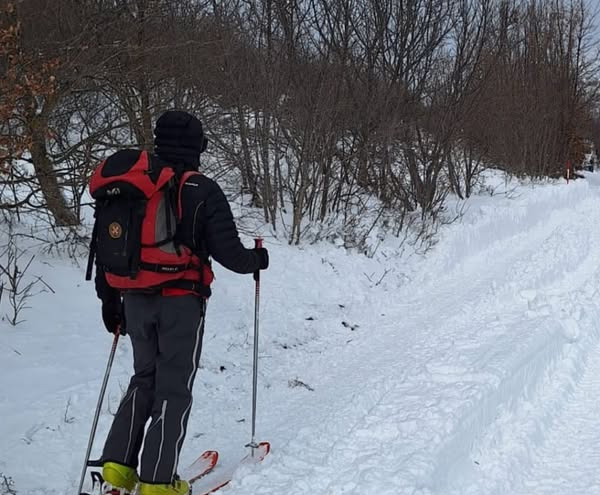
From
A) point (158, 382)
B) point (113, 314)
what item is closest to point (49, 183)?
point (113, 314)

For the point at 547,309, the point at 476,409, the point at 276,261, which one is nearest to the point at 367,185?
the point at 276,261

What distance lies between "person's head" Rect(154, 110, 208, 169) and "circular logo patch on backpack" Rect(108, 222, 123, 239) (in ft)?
1.54

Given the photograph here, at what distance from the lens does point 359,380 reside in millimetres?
5547

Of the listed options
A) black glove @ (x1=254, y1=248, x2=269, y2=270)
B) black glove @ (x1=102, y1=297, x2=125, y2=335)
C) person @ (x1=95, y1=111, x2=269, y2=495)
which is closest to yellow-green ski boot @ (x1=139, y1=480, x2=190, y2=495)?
person @ (x1=95, y1=111, x2=269, y2=495)

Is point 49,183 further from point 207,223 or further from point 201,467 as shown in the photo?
point 207,223

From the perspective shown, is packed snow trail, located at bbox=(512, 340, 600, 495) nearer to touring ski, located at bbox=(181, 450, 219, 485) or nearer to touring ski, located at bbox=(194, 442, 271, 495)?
touring ski, located at bbox=(194, 442, 271, 495)

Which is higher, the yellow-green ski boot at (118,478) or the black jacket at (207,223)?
the black jacket at (207,223)

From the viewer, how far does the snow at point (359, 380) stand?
12.7ft

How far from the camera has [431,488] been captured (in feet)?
11.6

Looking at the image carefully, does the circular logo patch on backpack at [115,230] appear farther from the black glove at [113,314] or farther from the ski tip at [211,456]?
the ski tip at [211,456]

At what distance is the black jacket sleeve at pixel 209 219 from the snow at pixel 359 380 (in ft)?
4.64

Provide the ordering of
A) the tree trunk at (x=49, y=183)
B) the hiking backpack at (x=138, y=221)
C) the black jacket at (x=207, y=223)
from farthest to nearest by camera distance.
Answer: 1. the tree trunk at (x=49, y=183)
2. the black jacket at (x=207, y=223)
3. the hiking backpack at (x=138, y=221)

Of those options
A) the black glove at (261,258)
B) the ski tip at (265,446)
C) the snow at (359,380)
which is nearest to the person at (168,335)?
the black glove at (261,258)

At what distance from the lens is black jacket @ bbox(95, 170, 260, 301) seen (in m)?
3.27
